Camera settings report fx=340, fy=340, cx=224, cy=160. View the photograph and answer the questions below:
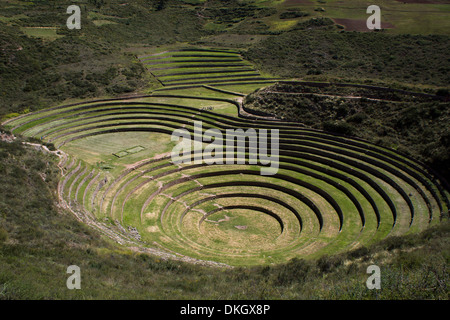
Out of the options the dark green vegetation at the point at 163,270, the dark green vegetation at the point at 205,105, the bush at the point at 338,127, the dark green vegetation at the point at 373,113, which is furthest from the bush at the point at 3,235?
the bush at the point at 338,127

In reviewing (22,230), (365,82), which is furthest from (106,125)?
(365,82)

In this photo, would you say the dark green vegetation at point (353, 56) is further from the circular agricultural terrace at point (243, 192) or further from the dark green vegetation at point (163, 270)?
the dark green vegetation at point (163, 270)

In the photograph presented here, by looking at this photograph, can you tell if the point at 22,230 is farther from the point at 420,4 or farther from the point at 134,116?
the point at 420,4

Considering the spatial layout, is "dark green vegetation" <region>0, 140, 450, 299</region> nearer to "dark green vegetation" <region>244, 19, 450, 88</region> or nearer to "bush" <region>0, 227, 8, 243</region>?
"bush" <region>0, 227, 8, 243</region>

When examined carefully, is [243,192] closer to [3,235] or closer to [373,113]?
[373,113]

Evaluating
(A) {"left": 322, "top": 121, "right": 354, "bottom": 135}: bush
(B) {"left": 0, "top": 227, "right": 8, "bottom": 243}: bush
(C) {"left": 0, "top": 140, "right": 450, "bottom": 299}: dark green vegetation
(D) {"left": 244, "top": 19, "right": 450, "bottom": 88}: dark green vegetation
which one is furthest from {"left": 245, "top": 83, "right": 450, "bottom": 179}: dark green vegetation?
(B) {"left": 0, "top": 227, "right": 8, "bottom": 243}: bush

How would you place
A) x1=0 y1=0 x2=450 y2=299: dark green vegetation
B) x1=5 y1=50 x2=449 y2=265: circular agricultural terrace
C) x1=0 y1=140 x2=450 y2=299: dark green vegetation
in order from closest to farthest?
1. x1=0 y1=140 x2=450 y2=299: dark green vegetation
2. x1=0 y1=0 x2=450 y2=299: dark green vegetation
3. x1=5 y1=50 x2=449 y2=265: circular agricultural terrace
